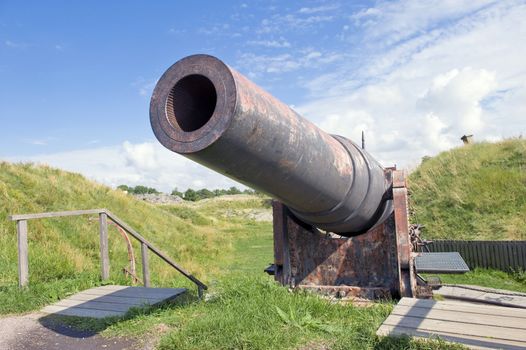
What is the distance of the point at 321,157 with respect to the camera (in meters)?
3.15

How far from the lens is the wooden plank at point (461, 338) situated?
2.37 meters

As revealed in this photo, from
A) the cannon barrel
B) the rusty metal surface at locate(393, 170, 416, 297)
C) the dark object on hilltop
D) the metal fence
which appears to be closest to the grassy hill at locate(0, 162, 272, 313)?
the cannon barrel

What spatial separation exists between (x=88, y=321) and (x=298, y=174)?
2.62 m

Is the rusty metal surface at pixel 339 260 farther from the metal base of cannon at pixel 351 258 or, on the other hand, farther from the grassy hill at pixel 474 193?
the grassy hill at pixel 474 193

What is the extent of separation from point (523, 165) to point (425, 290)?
548 inches

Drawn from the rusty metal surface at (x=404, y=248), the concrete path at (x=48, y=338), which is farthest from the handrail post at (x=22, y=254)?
the rusty metal surface at (x=404, y=248)

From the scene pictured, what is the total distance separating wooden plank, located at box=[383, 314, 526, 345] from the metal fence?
8.92 m

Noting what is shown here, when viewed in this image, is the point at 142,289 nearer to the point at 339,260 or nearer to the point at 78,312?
the point at 78,312

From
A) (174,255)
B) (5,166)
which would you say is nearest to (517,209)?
(174,255)

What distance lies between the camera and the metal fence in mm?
10469

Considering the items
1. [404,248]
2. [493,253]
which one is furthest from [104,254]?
[493,253]

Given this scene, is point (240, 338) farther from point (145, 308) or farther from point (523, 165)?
point (523, 165)

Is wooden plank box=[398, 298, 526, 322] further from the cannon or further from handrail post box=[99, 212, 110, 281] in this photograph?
handrail post box=[99, 212, 110, 281]

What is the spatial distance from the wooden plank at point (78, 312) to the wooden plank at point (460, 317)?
103 inches
